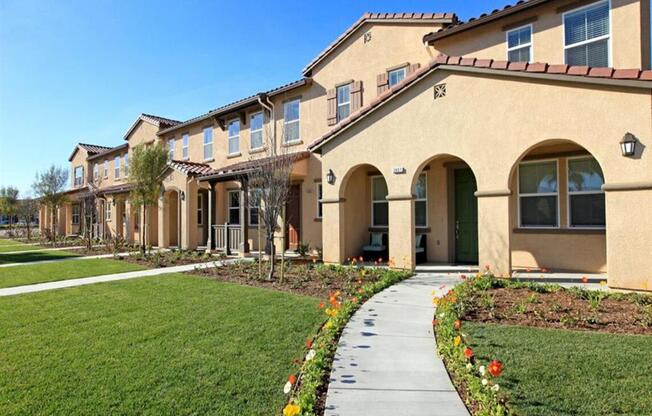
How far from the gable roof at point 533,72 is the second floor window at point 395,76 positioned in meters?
2.75

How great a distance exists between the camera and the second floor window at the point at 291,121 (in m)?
16.7

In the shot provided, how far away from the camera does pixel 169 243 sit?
21156 mm

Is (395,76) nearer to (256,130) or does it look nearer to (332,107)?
(332,107)

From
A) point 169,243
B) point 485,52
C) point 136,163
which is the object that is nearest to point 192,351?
point 485,52

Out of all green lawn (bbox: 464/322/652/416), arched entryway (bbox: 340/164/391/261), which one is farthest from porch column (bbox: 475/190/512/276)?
arched entryway (bbox: 340/164/391/261)

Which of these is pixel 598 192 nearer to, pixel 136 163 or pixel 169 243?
pixel 136 163

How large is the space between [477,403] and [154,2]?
1336cm

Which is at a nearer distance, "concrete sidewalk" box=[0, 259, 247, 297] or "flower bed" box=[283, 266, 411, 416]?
"flower bed" box=[283, 266, 411, 416]

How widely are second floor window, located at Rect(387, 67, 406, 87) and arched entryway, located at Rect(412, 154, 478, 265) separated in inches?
125

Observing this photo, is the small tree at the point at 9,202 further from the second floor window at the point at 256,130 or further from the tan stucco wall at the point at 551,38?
the tan stucco wall at the point at 551,38

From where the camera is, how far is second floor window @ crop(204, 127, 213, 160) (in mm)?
21048

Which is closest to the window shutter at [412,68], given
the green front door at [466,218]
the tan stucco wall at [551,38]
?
the tan stucco wall at [551,38]

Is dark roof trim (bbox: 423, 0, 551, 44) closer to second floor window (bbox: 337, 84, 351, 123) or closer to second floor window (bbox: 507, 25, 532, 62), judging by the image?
second floor window (bbox: 507, 25, 532, 62)

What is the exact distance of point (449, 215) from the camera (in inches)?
488
